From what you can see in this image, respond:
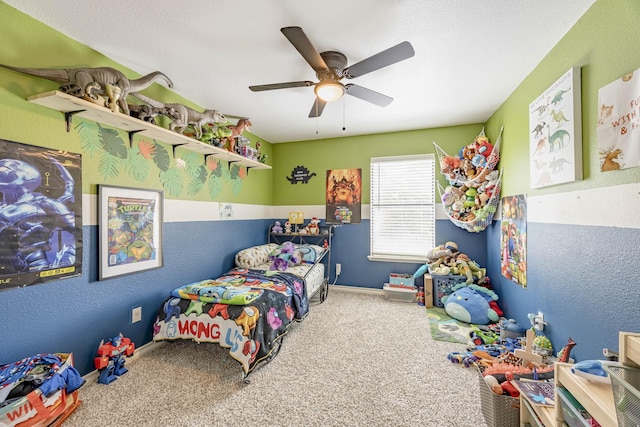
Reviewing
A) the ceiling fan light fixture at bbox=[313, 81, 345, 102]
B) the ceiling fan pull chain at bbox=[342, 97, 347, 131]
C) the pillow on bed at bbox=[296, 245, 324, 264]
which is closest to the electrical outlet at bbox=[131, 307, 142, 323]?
the pillow on bed at bbox=[296, 245, 324, 264]

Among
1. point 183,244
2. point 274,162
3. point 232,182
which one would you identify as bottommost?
point 183,244

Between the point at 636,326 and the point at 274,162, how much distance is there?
4.48 metres

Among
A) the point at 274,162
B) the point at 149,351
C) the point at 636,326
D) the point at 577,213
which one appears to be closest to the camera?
the point at 636,326

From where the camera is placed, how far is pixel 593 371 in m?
1.01

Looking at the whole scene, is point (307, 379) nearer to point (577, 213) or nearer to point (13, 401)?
point (13, 401)

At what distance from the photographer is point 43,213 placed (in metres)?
1.69

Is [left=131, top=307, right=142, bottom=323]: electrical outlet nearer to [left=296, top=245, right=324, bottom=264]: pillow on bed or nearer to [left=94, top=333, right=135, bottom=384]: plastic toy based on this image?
[left=94, top=333, right=135, bottom=384]: plastic toy

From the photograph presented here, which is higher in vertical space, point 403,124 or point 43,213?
point 403,124

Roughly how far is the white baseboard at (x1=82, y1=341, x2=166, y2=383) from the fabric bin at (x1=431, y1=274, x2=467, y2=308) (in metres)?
3.25

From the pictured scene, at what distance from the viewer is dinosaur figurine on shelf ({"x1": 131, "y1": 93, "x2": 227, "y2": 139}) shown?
2297 mm

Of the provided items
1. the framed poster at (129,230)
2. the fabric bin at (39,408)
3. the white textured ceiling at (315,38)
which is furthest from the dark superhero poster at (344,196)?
the fabric bin at (39,408)

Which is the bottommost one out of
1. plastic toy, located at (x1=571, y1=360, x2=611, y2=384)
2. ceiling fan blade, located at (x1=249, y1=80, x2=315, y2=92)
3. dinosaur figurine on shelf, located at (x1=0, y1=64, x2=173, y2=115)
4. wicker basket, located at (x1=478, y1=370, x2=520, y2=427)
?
wicker basket, located at (x1=478, y1=370, x2=520, y2=427)

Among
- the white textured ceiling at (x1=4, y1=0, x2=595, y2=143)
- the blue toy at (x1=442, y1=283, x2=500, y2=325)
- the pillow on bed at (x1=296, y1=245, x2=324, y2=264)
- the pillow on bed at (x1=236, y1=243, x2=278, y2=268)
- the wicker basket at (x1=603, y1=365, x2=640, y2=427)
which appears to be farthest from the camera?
the pillow on bed at (x1=296, y1=245, x2=324, y2=264)

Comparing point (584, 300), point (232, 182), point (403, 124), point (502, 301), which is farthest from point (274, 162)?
point (584, 300)
